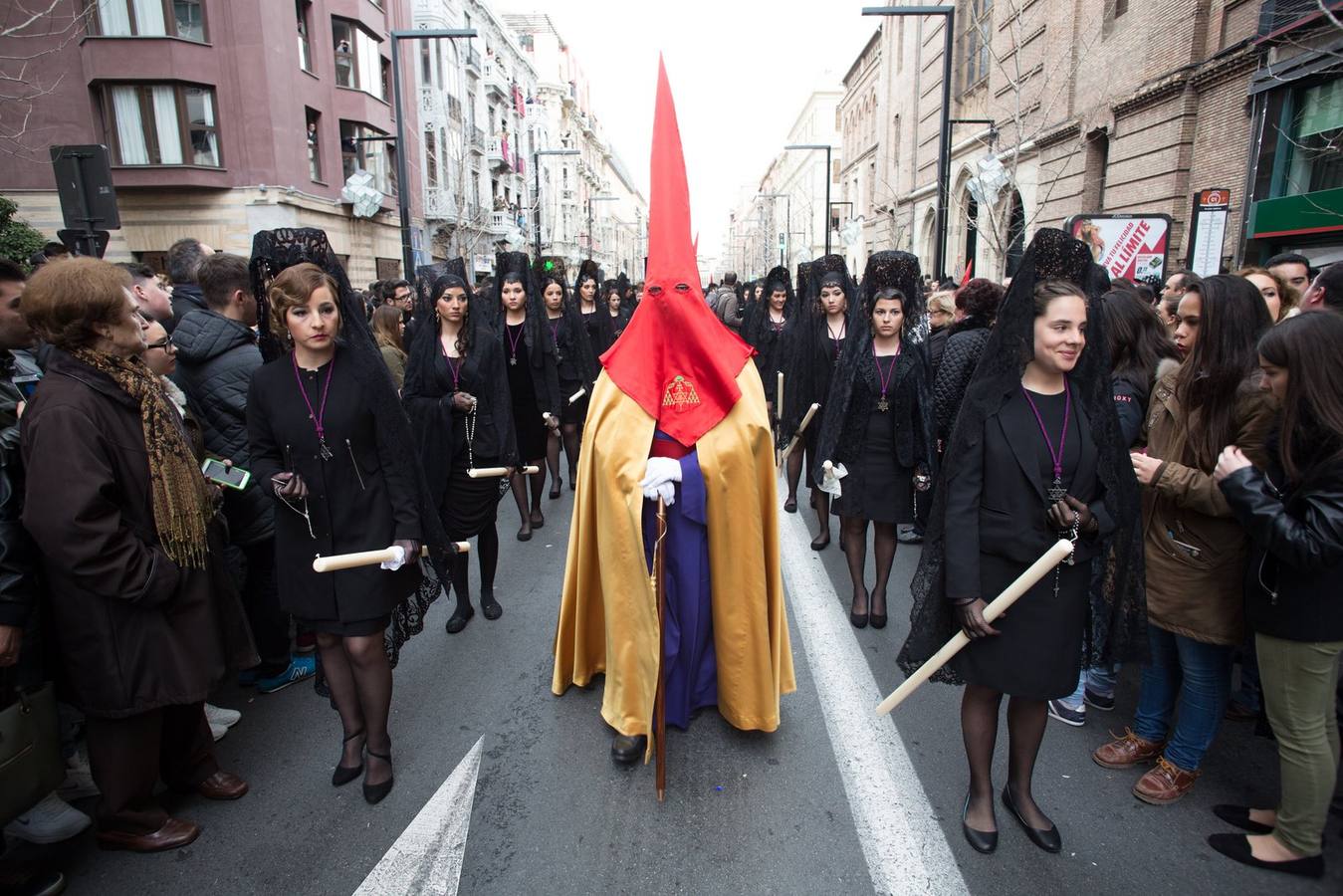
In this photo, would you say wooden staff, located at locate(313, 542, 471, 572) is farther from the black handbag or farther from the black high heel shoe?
the black handbag

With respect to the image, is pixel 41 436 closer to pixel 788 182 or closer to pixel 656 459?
pixel 656 459

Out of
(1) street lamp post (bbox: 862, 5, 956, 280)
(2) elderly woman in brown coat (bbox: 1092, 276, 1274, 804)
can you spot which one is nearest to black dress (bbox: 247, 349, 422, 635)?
(2) elderly woman in brown coat (bbox: 1092, 276, 1274, 804)

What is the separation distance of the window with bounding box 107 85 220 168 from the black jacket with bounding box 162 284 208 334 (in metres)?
19.9

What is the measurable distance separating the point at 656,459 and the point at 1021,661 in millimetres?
1577

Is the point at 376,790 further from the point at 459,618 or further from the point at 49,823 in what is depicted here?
the point at 459,618

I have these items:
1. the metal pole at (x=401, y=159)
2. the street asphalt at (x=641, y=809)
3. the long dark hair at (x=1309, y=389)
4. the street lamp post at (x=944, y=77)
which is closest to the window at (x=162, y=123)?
the metal pole at (x=401, y=159)

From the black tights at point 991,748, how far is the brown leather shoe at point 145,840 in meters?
3.03

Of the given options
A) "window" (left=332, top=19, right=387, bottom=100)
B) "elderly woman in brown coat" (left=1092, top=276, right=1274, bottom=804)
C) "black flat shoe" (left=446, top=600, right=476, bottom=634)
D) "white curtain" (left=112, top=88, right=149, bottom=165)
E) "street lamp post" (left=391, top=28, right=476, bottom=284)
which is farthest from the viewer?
"window" (left=332, top=19, right=387, bottom=100)

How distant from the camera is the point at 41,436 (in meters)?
2.57

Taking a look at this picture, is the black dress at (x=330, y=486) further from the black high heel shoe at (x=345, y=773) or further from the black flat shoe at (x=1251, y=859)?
the black flat shoe at (x=1251, y=859)

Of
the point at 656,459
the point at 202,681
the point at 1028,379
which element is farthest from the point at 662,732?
the point at 1028,379

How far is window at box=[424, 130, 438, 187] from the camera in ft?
109

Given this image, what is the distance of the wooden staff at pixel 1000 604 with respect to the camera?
2529mm

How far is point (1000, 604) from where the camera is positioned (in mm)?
2652
